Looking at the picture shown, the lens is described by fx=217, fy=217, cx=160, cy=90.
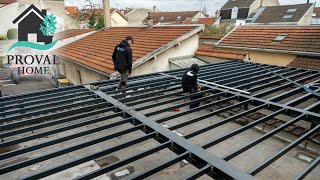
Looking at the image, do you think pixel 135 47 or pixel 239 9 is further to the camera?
pixel 239 9

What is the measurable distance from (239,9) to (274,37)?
32.3 meters

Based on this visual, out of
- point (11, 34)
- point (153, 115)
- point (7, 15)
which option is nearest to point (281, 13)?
point (153, 115)

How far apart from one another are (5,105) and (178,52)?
8206 millimetres

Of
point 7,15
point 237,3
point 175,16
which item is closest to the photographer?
point 7,15

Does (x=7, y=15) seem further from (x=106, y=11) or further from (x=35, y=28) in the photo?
(x=106, y=11)

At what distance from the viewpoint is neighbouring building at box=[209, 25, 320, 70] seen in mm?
9570

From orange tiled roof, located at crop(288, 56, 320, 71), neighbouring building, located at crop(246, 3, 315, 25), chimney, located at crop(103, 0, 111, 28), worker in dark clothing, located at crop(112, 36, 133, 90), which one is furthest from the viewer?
neighbouring building, located at crop(246, 3, 315, 25)

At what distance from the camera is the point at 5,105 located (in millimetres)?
4500

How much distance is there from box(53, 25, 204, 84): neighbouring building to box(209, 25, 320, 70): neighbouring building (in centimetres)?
198

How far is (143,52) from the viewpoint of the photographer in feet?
32.8

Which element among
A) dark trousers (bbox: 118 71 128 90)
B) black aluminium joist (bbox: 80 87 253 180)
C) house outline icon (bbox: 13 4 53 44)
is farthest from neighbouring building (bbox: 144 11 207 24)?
black aluminium joist (bbox: 80 87 253 180)

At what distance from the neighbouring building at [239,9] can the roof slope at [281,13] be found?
4909 mm

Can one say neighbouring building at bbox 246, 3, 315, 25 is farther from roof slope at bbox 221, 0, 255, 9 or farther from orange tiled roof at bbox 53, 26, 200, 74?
orange tiled roof at bbox 53, 26, 200, 74

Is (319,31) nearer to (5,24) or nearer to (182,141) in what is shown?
(182,141)
